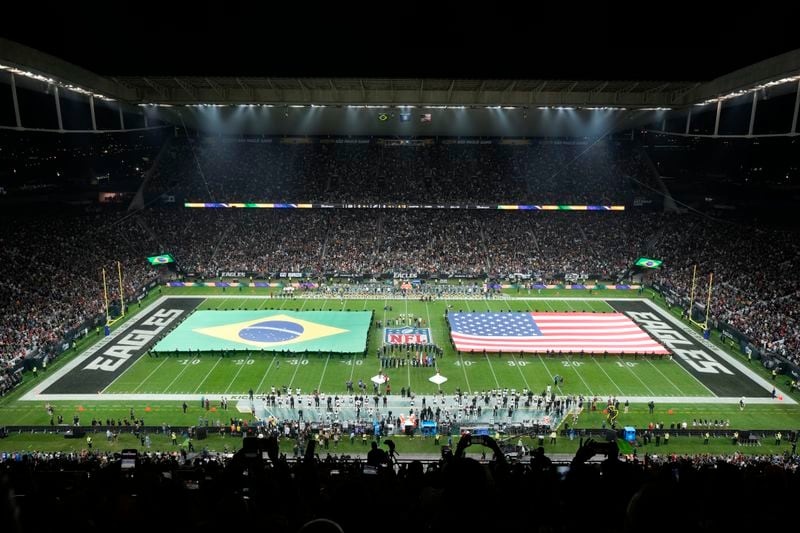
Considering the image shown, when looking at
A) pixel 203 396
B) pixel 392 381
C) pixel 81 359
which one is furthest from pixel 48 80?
pixel 392 381

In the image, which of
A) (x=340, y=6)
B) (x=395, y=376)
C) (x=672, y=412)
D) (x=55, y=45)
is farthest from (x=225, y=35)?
(x=672, y=412)

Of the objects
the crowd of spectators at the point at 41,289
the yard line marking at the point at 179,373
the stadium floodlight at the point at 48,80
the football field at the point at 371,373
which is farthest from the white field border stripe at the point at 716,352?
the stadium floodlight at the point at 48,80

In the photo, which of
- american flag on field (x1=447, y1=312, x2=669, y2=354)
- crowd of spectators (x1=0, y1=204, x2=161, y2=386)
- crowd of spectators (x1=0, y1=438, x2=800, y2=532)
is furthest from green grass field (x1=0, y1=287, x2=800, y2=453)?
crowd of spectators (x1=0, y1=438, x2=800, y2=532)

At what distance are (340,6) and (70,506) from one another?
55.7ft

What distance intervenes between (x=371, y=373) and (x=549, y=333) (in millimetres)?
13551

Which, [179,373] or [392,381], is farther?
[179,373]

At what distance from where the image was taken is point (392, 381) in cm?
3269

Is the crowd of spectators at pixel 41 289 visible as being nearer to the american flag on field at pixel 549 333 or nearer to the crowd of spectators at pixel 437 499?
the american flag on field at pixel 549 333

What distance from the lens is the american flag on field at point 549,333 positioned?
37.0 meters

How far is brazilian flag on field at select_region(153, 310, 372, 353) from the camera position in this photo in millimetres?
37094

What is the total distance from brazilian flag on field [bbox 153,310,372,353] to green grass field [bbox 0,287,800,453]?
0.92m

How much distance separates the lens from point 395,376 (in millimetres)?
33469

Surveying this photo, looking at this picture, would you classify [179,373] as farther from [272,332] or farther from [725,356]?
[725,356]

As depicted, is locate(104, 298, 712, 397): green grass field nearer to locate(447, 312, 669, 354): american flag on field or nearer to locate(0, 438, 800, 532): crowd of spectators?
locate(447, 312, 669, 354): american flag on field
